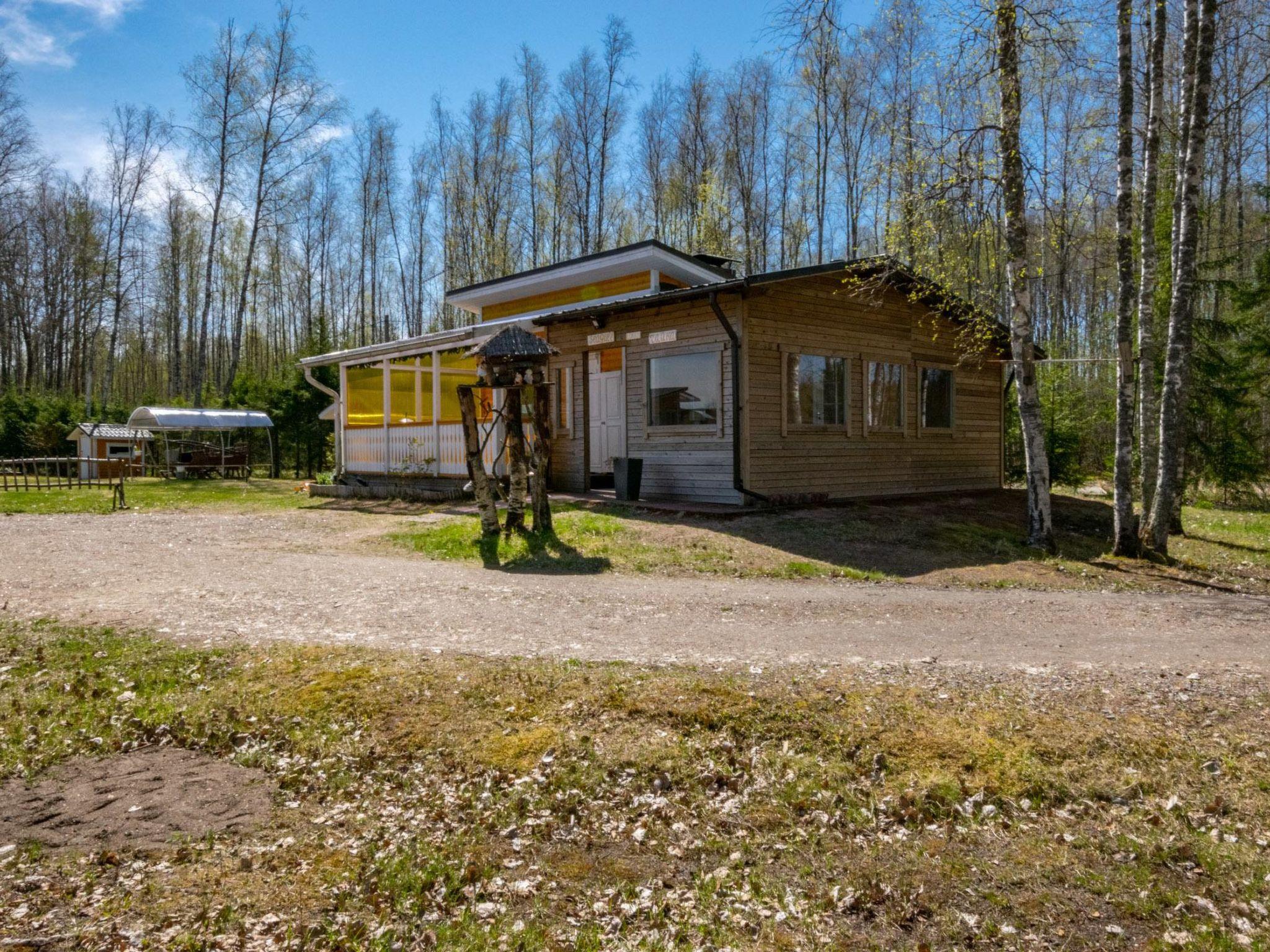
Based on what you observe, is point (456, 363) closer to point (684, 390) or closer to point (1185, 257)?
point (684, 390)

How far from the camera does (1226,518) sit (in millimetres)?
16719

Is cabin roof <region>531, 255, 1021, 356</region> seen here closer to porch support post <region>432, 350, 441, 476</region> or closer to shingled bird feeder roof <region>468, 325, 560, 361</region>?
porch support post <region>432, 350, 441, 476</region>

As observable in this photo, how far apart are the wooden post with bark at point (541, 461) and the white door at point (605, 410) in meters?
3.61

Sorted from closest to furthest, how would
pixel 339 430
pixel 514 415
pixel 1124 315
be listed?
1. pixel 1124 315
2. pixel 514 415
3. pixel 339 430

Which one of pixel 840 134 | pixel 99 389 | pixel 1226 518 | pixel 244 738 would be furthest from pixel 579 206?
pixel 99 389

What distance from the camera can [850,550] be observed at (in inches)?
416

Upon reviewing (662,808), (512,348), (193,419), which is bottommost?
(662,808)

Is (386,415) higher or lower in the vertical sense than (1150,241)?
lower

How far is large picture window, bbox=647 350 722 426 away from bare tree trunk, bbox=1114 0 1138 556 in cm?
577

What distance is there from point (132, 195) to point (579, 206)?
22.3m

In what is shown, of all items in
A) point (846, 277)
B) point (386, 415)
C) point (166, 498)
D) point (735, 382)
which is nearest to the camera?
point (735, 382)

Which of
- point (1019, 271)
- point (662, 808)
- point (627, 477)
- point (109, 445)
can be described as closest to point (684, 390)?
point (627, 477)

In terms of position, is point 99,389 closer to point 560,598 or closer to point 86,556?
point 86,556

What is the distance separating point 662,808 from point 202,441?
29.9m
